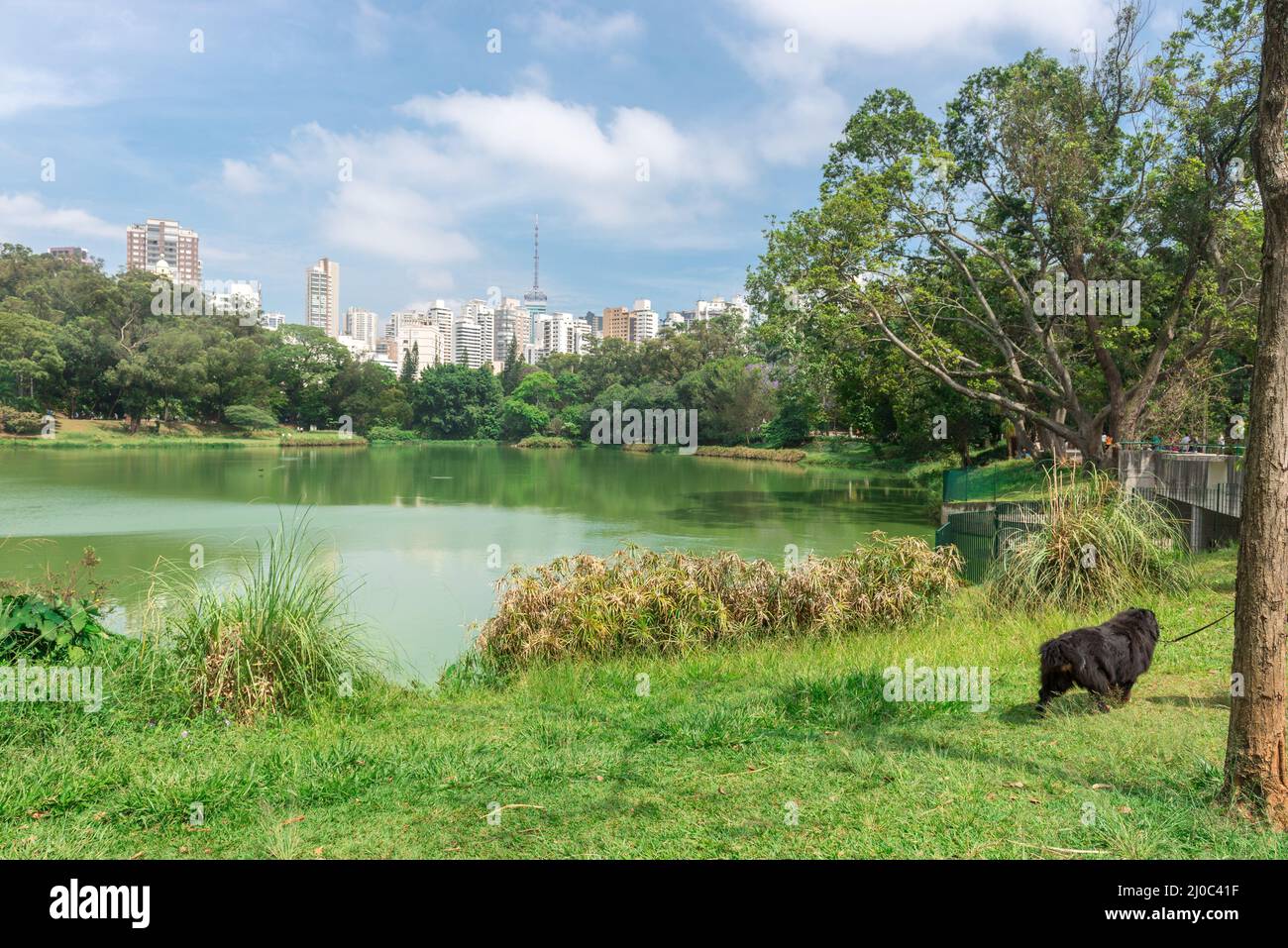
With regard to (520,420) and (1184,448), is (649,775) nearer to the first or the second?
(1184,448)

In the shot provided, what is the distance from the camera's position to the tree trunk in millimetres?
2748

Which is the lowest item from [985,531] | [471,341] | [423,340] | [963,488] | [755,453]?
[985,531]

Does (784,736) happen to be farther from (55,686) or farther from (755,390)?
(755,390)

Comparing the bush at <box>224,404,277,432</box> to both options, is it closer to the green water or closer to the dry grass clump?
the green water

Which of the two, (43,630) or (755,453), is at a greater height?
(755,453)

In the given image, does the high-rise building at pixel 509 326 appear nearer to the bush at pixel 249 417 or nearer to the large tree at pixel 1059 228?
the bush at pixel 249 417

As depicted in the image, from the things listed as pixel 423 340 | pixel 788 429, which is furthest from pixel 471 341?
pixel 788 429

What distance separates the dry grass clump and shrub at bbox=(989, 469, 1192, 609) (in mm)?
714

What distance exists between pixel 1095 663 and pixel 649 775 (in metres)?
2.16

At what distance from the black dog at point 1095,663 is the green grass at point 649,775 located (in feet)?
0.39

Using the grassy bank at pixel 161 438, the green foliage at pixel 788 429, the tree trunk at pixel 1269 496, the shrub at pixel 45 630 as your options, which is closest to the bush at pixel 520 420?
the grassy bank at pixel 161 438

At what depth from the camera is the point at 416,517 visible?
60.8 ft

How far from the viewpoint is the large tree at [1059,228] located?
13078 mm
